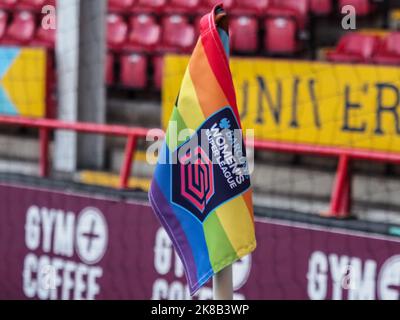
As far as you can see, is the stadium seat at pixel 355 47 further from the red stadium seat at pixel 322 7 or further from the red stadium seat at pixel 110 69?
the red stadium seat at pixel 110 69

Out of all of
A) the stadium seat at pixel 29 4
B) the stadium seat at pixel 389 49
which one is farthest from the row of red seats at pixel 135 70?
the stadium seat at pixel 389 49

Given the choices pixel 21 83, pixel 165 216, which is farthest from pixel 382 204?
pixel 21 83

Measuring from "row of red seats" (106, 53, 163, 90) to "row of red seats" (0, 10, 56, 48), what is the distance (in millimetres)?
848

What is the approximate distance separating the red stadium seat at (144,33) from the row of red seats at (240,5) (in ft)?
0.40

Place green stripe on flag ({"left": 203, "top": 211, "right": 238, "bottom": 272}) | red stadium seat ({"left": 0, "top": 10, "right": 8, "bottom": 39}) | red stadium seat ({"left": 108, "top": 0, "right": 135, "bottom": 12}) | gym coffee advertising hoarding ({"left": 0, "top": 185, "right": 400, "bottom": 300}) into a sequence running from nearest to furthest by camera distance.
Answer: green stripe on flag ({"left": 203, "top": 211, "right": 238, "bottom": 272})
gym coffee advertising hoarding ({"left": 0, "top": 185, "right": 400, "bottom": 300})
red stadium seat ({"left": 108, "top": 0, "right": 135, "bottom": 12})
red stadium seat ({"left": 0, "top": 10, "right": 8, "bottom": 39})

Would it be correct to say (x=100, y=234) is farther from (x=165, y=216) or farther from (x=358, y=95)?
(x=165, y=216)

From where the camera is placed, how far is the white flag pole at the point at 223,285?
3029 millimetres

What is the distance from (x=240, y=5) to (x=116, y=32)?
1258mm

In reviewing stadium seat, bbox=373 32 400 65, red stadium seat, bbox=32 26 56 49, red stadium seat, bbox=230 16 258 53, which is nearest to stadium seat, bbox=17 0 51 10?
red stadium seat, bbox=32 26 56 49

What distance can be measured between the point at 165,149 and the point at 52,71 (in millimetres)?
5202

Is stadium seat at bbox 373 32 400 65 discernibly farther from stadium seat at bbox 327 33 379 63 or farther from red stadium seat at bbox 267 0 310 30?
red stadium seat at bbox 267 0 310 30

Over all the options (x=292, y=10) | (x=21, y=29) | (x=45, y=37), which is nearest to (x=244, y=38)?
(x=292, y=10)

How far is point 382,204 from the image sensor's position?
6000 millimetres

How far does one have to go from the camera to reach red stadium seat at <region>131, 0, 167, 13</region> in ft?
32.3
